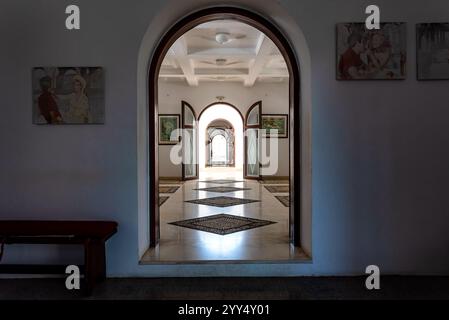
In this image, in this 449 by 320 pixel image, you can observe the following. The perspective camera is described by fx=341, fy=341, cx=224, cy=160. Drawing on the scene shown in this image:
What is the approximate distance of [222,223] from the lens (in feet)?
16.1

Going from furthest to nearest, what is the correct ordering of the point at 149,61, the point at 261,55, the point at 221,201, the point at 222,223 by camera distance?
1. the point at 261,55
2. the point at 221,201
3. the point at 222,223
4. the point at 149,61

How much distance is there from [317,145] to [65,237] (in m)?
2.37

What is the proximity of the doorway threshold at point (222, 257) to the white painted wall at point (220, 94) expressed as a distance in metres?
8.35

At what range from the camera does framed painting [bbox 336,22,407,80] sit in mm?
3213

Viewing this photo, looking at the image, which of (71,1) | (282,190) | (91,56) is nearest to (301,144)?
(91,56)

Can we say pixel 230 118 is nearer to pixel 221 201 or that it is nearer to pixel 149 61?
pixel 221 201

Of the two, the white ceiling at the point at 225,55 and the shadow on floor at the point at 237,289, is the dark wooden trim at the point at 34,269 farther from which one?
the white ceiling at the point at 225,55

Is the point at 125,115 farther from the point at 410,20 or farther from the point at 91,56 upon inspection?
the point at 410,20

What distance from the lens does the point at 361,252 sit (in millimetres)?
3254

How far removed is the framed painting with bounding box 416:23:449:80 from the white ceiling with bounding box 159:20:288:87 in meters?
4.00

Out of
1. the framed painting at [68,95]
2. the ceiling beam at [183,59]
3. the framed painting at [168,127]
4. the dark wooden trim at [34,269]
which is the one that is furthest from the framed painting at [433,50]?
the framed painting at [168,127]

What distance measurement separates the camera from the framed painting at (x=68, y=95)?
321 centimetres

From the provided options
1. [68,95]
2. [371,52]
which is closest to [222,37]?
[371,52]

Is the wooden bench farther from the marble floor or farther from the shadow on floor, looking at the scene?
the marble floor
